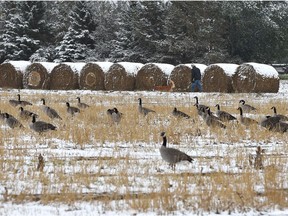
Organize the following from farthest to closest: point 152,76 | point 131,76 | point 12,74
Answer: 1. point 12,74
2. point 131,76
3. point 152,76

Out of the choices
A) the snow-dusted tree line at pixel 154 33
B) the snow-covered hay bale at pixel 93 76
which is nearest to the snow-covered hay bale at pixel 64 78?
the snow-covered hay bale at pixel 93 76

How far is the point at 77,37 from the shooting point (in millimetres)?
54594

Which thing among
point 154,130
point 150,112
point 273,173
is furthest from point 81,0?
point 273,173

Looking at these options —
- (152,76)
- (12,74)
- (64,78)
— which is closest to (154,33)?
(64,78)

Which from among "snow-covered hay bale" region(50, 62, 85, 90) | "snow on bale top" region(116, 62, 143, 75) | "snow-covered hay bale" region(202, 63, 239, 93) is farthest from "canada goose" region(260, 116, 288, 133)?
"snow-covered hay bale" region(50, 62, 85, 90)

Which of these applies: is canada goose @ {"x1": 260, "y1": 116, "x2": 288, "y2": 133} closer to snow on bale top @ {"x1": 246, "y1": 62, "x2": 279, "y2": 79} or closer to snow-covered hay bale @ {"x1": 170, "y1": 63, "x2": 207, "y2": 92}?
snow on bale top @ {"x1": 246, "y1": 62, "x2": 279, "y2": 79}

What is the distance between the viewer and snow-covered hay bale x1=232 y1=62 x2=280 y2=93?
2922 cm

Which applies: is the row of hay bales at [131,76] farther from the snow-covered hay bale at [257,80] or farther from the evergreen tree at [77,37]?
the evergreen tree at [77,37]

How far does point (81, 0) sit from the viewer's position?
5534 centimetres

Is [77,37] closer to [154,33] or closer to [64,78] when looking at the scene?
[154,33]

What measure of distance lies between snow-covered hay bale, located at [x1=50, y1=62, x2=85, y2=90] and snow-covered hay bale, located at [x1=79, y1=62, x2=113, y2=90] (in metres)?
0.45

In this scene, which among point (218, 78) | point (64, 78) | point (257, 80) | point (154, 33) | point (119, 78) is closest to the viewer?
point (257, 80)

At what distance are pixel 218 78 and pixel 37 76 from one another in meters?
11.0

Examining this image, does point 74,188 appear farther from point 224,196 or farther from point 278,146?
point 278,146
